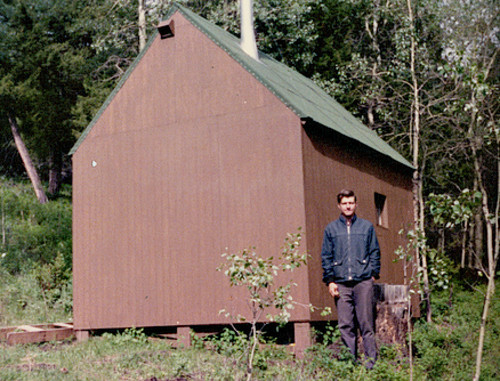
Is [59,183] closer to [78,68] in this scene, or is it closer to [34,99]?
[34,99]

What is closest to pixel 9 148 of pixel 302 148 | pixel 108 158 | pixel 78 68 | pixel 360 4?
pixel 78 68

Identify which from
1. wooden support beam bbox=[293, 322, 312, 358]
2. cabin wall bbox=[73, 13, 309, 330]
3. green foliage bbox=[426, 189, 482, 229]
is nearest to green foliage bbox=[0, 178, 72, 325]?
cabin wall bbox=[73, 13, 309, 330]

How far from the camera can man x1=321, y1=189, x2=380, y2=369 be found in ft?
26.0

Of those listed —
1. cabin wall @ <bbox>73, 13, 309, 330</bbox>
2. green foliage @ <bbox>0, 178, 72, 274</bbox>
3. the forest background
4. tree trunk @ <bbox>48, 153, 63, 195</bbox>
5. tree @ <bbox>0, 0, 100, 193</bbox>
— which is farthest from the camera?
tree trunk @ <bbox>48, 153, 63, 195</bbox>

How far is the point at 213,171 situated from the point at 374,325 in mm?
3677

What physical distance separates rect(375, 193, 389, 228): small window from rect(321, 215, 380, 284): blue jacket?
18.5ft

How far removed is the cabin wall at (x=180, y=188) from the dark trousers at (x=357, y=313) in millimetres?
1546

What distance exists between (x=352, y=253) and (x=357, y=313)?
0.75m

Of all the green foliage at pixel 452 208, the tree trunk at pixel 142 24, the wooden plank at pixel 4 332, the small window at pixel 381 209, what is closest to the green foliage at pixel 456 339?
the green foliage at pixel 452 208

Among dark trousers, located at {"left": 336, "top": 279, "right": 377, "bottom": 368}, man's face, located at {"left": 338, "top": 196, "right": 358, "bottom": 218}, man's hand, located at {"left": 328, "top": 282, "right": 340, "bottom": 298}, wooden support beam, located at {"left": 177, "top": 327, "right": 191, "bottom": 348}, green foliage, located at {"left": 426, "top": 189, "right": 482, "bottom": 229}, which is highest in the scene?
man's face, located at {"left": 338, "top": 196, "right": 358, "bottom": 218}

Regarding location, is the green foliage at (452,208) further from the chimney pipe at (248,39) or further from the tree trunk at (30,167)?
the tree trunk at (30,167)

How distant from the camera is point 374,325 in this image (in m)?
8.70

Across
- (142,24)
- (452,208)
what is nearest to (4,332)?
(452,208)

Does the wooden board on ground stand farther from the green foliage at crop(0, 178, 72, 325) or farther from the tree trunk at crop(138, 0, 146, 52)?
the tree trunk at crop(138, 0, 146, 52)
